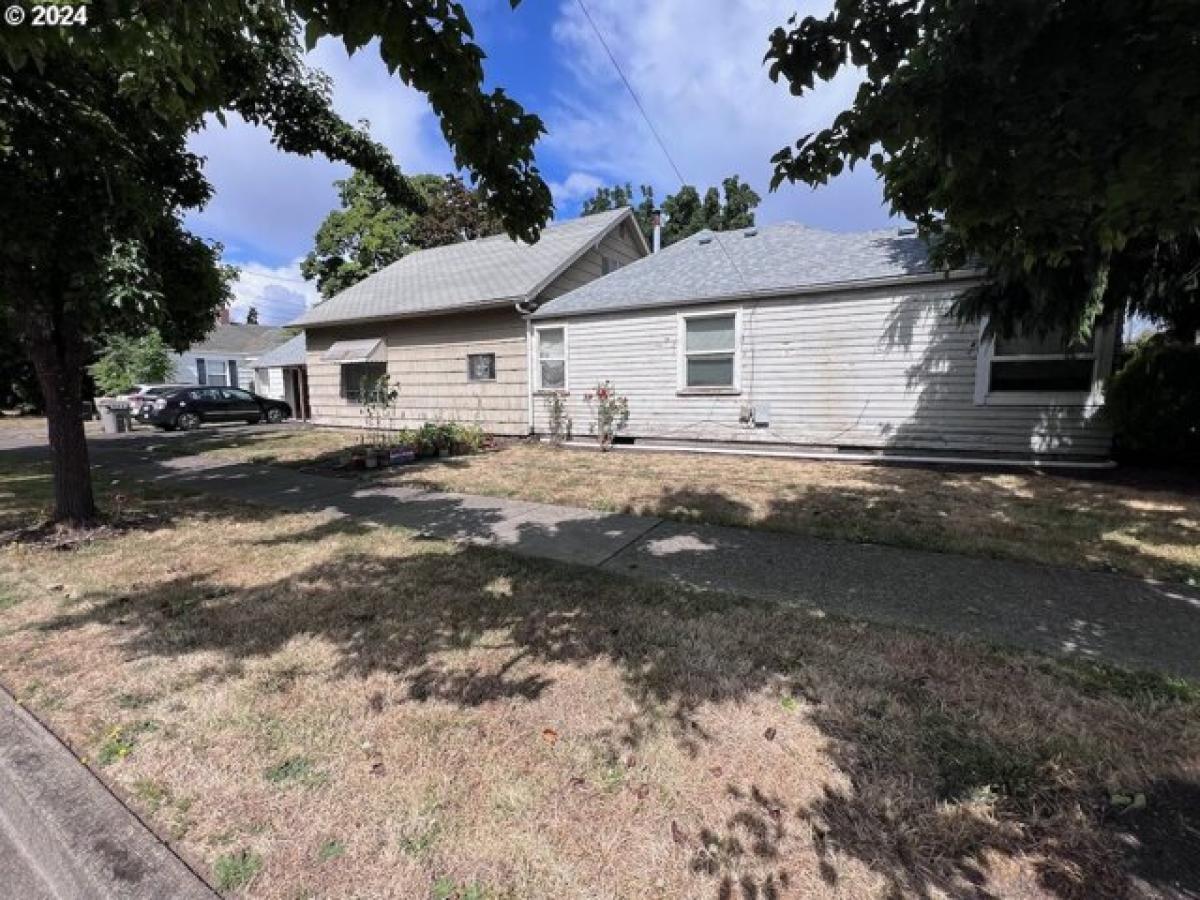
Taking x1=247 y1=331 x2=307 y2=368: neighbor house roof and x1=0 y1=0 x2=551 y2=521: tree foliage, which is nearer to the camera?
x1=0 y1=0 x2=551 y2=521: tree foliage

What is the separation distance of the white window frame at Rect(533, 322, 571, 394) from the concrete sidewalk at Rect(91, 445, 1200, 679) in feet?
19.5

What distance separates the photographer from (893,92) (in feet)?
8.22

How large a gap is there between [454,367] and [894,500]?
35.2 ft

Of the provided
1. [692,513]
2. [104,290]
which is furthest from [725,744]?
[104,290]

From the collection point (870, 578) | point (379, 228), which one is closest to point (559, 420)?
point (870, 578)

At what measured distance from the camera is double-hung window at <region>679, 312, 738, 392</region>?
35.6 feet

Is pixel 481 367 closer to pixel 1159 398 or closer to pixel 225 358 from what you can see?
pixel 1159 398

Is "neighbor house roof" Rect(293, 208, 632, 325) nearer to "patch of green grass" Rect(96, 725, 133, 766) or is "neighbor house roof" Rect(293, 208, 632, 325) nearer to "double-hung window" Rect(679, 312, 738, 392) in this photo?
"double-hung window" Rect(679, 312, 738, 392)

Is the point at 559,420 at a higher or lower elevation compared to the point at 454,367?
lower

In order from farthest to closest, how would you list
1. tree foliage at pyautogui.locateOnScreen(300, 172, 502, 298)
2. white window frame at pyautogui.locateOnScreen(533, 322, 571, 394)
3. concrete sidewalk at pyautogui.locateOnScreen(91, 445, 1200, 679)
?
tree foliage at pyautogui.locateOnScreen(300, 172, 502, 298) < white window frame at pyautogui.locateOnScreen(533, 322, 571, 394) < concrete sidewalk at pyautogui.locateOnScreen(91, 445, 1200, 679)

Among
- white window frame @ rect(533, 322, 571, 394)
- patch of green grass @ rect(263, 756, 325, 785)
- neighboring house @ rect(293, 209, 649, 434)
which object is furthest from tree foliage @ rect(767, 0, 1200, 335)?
neighboring house @ rect(293, 209, 649, 434)

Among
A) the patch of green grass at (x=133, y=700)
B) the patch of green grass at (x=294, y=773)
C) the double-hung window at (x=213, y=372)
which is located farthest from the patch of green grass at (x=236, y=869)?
the double-hung window at (x=213, y=372)

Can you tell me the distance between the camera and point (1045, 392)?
8656mm

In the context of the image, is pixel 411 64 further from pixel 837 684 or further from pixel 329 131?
pixel 329 131
